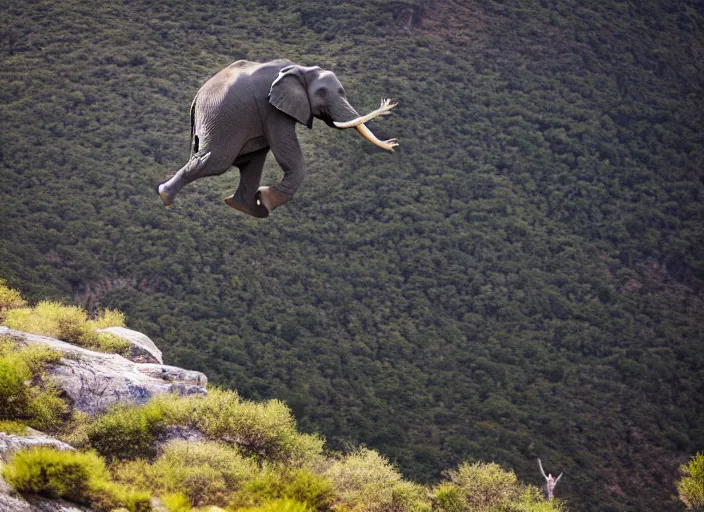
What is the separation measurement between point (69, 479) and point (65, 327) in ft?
22.2

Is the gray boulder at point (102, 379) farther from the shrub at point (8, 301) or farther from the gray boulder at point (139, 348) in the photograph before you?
the shrub at point (8, 301)

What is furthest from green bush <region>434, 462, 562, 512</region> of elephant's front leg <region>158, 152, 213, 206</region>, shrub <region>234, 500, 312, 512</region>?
elephant's front leg <region>158, 152, 213, 206</region>

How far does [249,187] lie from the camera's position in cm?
1268

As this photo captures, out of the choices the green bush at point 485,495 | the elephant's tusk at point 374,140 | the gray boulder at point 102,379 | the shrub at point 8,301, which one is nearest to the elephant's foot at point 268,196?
the elephant's tusk at point 374,140

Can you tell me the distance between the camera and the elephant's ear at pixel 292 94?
485 inches

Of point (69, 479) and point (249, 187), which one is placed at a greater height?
point (249, 187)

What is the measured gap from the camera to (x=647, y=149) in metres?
50.3

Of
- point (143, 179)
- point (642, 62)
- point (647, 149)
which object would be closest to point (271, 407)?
point (143, 179)

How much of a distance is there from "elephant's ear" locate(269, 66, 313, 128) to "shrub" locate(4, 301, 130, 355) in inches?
283

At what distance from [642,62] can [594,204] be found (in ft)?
35.5

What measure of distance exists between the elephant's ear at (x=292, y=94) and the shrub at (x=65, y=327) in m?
7.20

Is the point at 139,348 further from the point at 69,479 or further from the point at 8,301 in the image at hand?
the point at 69,479

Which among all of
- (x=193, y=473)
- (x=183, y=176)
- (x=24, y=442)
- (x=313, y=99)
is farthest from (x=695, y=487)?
(x=24, y=442)

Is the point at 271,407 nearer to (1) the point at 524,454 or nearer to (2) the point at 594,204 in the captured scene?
(1) the point at 524,454
